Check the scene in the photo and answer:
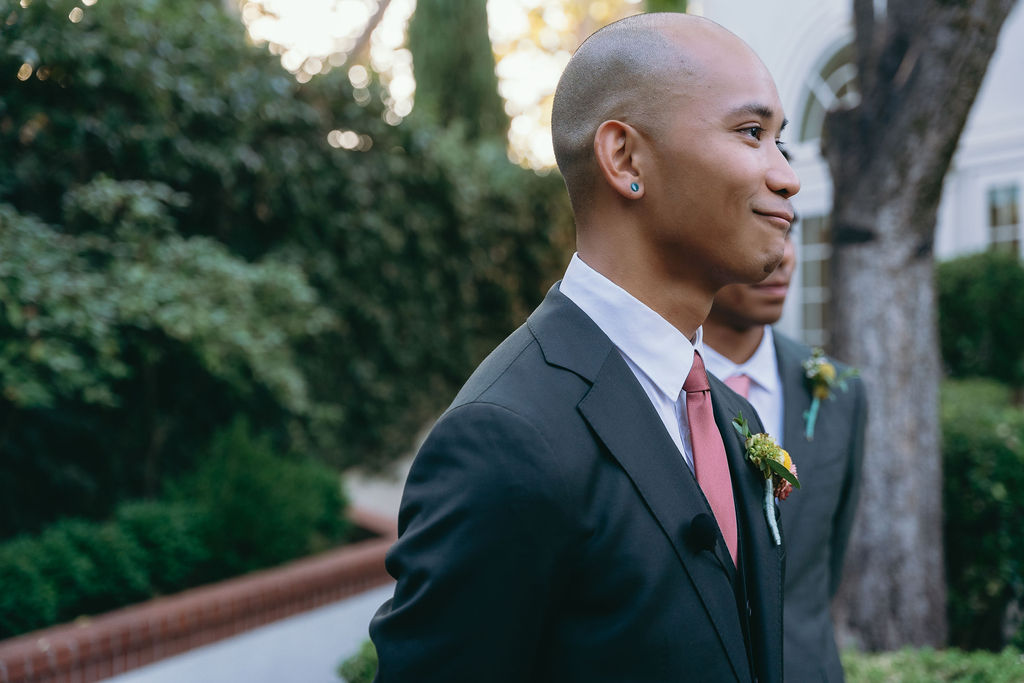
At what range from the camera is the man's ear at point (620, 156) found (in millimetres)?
1366

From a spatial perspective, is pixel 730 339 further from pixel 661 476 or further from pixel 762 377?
pixel 661 476

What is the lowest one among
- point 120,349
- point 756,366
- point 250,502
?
point 250,502

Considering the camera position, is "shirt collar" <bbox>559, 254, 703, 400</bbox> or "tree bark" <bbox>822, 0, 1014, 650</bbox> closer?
"shirt collar" <bbox>559, 254, 703, 400</bbox>

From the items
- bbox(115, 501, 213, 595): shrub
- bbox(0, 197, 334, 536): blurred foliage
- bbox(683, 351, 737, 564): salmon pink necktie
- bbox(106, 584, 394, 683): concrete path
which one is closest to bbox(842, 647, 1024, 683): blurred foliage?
bbox(683, 351, 737, 564): salmon pink necktie

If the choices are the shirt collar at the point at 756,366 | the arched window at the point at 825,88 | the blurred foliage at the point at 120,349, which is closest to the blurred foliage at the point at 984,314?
the arched window at the point at 825,88

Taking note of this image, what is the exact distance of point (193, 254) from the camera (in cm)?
530

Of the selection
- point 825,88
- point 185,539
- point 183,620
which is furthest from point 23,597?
point 825,88

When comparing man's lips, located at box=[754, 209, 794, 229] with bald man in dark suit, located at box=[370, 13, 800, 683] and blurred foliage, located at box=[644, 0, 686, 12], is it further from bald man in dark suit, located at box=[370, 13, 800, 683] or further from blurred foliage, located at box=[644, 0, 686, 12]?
blurred foliage, located at box=[644, 0, 686, 12]

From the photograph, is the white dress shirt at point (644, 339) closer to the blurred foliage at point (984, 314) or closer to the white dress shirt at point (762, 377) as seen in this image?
the white dress shirt at point (762, 377)

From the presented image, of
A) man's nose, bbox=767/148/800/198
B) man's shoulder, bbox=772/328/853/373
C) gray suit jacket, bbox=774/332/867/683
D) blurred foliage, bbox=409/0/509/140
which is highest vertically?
blurred foliage, bbox=409/0/509/140

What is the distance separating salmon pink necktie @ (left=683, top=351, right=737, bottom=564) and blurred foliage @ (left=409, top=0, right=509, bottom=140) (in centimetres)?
1129

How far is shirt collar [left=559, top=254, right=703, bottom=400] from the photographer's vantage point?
1419 millimetres

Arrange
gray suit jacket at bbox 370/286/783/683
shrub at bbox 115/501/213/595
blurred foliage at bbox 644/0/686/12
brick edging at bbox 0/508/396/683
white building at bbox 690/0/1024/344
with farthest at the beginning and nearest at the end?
blurred foliage at bbox 644/0/686/12, white building at bbox 690/0/1024/344, shrub at bbox 115/501/213/595, brick edging at bbox 0/508/396/683, gray suit jacket at bbox 370/286/783/683

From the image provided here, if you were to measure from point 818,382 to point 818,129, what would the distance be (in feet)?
35.0
